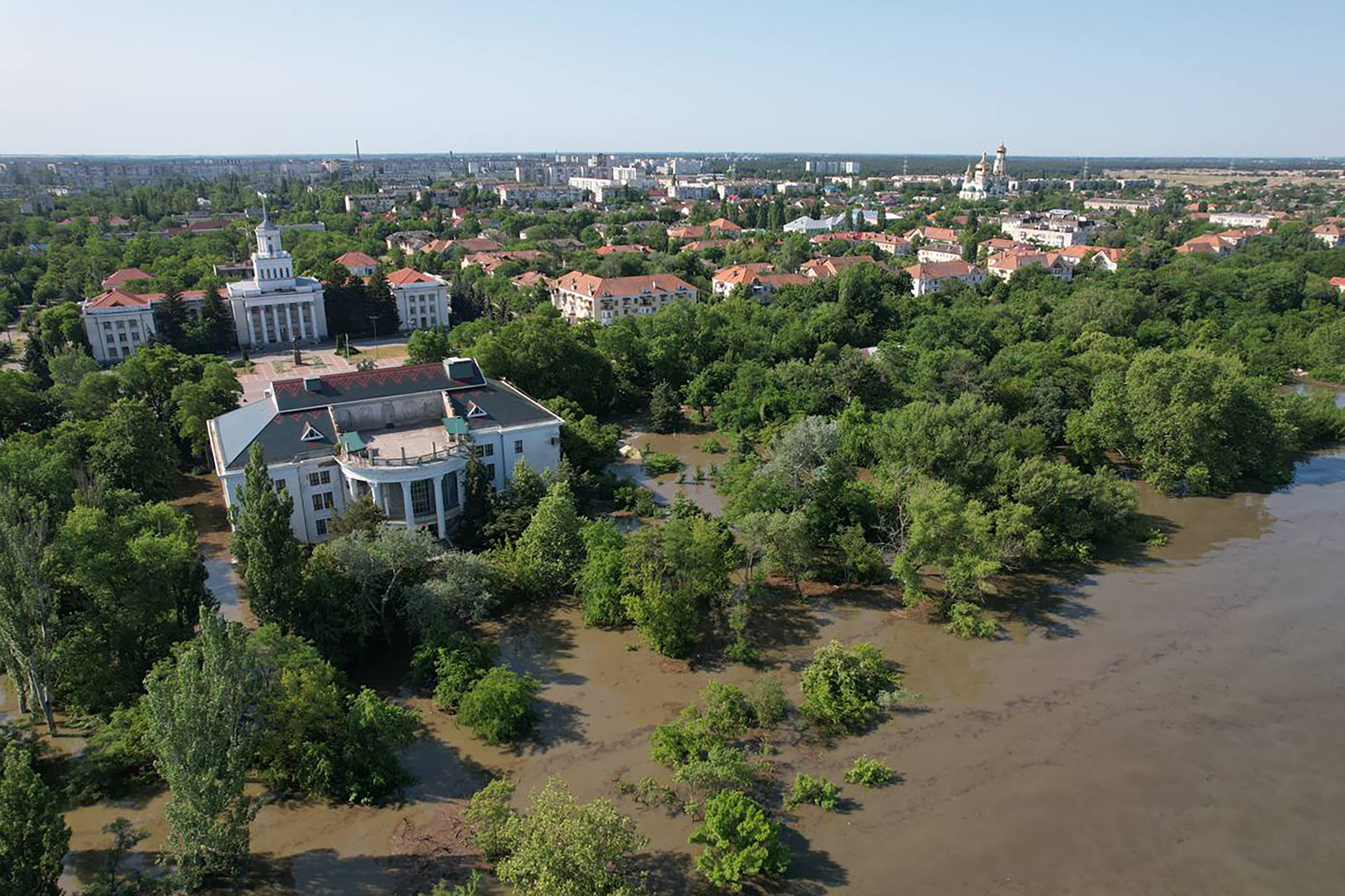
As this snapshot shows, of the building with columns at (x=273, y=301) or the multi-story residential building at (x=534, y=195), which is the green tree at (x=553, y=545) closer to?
the building with columns at (x=273, y=301)

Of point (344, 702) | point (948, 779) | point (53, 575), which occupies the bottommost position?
point (948, 779)

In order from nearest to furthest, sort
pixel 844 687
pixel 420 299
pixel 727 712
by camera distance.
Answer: pixel 727 712, pixel 844 687, pixel 420 299

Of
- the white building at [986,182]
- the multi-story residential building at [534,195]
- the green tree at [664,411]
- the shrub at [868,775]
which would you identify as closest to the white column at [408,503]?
the shrub at [868,775]

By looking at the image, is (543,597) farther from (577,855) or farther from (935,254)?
(935,254)

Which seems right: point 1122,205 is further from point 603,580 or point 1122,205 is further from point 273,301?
point 603,580

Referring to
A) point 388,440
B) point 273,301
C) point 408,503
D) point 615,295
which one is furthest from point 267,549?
point 615,295

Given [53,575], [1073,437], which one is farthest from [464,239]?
[53,575]
